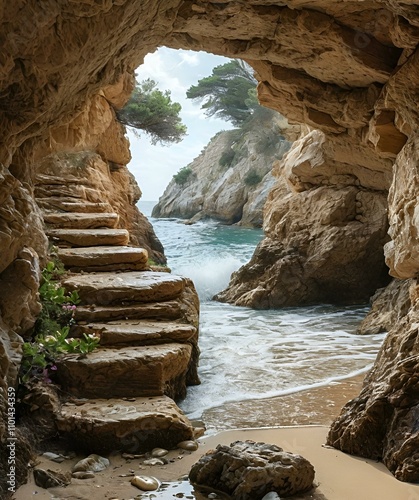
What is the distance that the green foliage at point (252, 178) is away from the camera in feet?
98.5

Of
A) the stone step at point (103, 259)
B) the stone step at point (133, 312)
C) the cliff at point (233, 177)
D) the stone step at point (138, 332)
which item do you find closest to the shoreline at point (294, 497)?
the stone step at point (138, 332)

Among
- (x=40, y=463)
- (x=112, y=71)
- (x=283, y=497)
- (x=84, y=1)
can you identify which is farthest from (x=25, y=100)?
(x=283, y=497)

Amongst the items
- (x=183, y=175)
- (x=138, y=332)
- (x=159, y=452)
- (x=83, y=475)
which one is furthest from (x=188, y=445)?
(x=183, y=175)

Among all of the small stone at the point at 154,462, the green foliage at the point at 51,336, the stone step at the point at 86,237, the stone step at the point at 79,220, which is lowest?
the small stone at the point at 154,462

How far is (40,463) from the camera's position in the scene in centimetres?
400

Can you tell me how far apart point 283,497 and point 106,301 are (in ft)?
10.6

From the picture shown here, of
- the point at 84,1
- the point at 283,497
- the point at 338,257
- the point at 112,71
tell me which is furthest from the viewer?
the point at 338,257

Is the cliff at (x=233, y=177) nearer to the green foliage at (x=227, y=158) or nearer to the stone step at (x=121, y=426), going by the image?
the green foliage at (x=227, y=158)

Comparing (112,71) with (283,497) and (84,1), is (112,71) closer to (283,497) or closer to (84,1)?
(84,1)

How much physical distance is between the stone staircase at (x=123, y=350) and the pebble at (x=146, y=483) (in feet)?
1.96

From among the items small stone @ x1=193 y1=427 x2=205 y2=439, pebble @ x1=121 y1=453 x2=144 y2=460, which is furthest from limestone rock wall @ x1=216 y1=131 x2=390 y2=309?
pebble @ x1=121 y1=453 x2=144 y2=460

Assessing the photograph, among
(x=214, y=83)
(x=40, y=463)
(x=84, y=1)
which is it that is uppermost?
(x=214, y=83)

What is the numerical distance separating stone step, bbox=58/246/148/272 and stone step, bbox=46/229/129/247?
279 millimetres

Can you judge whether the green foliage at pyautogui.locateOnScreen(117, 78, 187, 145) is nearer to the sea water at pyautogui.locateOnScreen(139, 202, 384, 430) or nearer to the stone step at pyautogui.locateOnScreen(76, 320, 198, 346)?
the sea water at pyautogui.locateOnScreen(139, 202, 384, 430)
